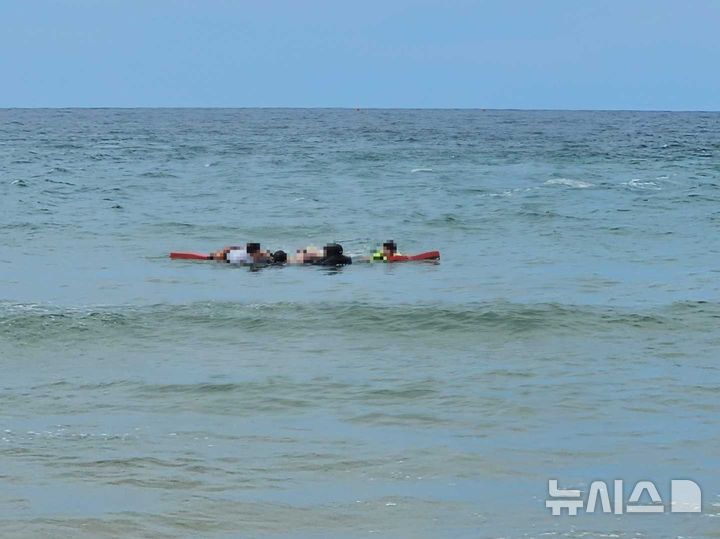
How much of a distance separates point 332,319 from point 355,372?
11.9 feet

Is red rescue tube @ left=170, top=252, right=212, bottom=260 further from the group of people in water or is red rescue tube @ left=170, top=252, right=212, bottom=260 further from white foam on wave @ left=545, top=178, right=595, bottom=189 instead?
white foam on wave @ left=545, top=178, right=595, bottom=189

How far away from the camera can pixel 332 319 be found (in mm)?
18031

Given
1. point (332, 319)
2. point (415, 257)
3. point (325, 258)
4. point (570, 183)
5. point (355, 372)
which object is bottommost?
point (355, 372)

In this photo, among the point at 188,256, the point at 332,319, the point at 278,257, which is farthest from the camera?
the point at 188,256

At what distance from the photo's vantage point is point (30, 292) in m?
20.2

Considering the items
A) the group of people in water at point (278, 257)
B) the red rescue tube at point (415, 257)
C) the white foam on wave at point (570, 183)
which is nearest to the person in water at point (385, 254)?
the red rescue tube at point (415, 257)

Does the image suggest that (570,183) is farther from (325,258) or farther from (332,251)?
(325,258)

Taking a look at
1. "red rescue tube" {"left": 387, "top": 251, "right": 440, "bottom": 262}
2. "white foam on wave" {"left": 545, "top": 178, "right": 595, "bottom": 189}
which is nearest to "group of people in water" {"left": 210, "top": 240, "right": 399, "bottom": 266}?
"red rescue tube" {"left": 387, "top": 251, "right": 440, "bottom": 262}

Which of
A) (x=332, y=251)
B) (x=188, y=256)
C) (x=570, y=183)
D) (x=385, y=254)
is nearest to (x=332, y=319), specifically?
(x=332, y=251)

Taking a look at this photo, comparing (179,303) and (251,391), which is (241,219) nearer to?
(179,303)

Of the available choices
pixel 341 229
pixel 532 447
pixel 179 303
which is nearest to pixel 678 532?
pixel 532 447

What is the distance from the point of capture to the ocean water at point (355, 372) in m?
9.60

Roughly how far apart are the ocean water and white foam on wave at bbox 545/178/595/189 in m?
7.13

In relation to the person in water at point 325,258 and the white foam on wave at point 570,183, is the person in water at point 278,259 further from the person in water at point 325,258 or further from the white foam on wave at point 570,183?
the white foam on wave at point 570,183
